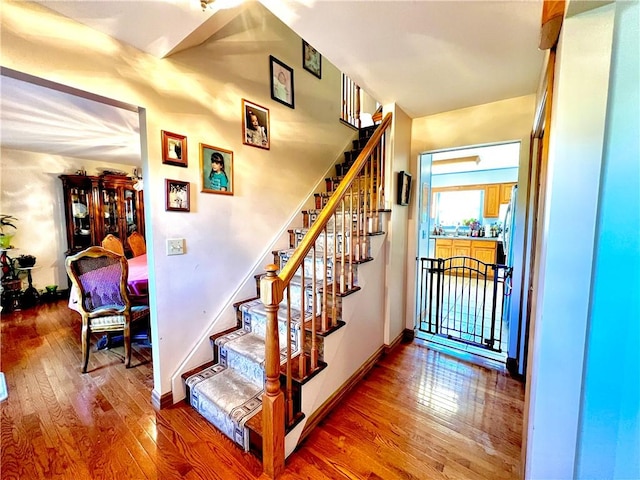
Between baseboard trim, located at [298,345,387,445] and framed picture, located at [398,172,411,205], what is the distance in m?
1.50

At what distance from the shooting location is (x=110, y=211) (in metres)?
4.53

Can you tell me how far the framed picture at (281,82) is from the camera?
247 centimetres

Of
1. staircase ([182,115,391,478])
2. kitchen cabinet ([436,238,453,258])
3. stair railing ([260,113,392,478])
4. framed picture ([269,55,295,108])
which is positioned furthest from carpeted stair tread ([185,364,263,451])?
kitchen cabinet ([436,238,453,258])

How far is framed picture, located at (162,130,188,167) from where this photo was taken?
1.67 metres

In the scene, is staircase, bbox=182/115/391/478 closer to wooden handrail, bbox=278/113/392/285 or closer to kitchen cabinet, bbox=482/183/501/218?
wooden handrail, bbox=278/113/392/285

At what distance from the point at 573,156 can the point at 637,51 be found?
36 cm

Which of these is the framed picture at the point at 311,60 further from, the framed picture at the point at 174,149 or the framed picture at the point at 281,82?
the framed picture at the point at 174,149

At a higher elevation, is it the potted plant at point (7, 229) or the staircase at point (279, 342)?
the potted plant at point (7, 229)

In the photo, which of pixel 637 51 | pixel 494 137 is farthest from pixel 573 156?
pixel 494 137

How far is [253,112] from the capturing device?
226 centimetres

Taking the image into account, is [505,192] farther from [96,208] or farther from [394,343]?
[96,208]

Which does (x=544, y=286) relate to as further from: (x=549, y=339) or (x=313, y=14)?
(x=313, y=14)

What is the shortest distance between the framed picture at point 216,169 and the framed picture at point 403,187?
5.20 feet

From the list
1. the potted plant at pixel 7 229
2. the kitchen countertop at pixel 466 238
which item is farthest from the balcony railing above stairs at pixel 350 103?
the potted plant at pixel 7 229
